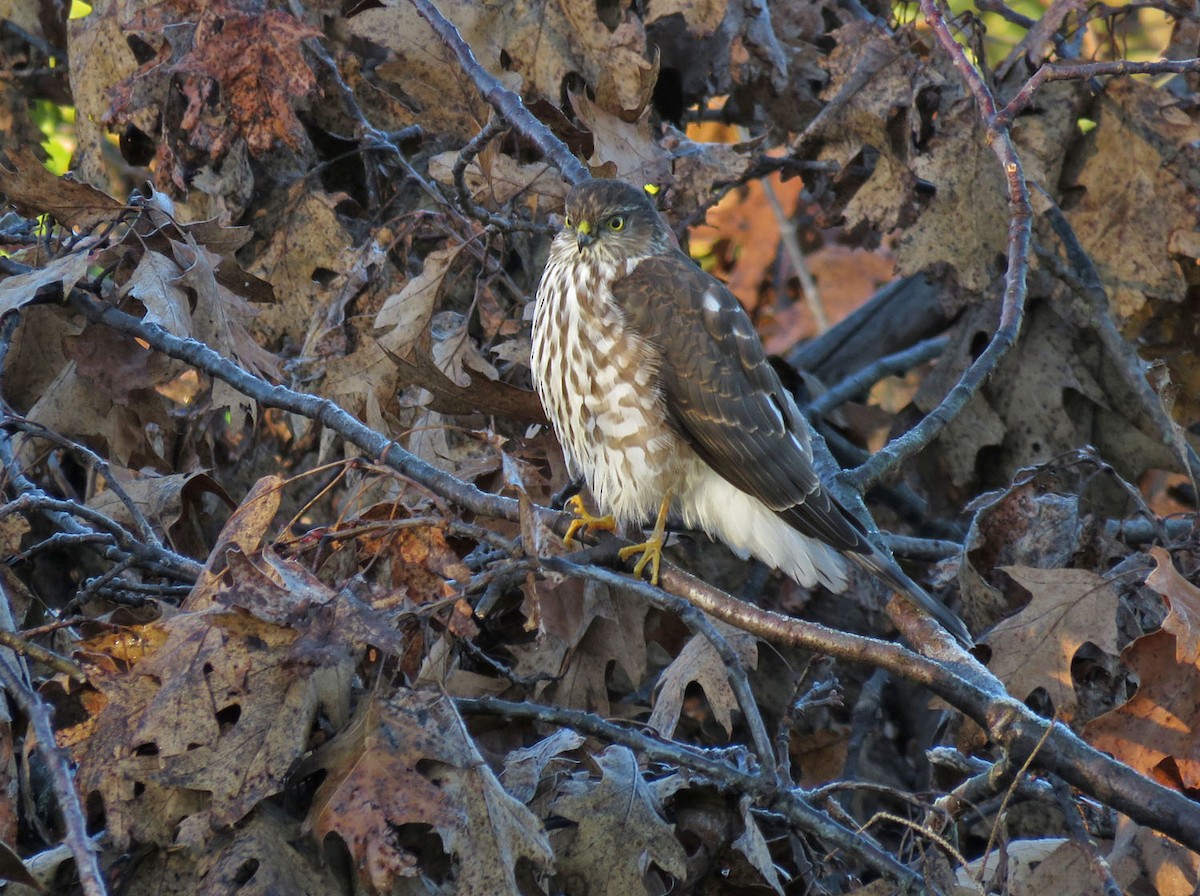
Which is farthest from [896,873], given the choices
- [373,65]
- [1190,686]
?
[373,65]

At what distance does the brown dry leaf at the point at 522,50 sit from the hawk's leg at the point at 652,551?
1.28 m

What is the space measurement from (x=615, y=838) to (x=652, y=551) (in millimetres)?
1071

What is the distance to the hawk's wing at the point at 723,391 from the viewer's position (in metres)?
3.99

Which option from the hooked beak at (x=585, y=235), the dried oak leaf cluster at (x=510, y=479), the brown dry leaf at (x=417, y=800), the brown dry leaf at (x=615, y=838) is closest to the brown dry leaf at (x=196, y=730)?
the dried oak leaf cluster at (x=510, y=479)

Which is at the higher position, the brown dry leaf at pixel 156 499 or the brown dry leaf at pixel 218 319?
the brown dry leaf at pixel 218 319

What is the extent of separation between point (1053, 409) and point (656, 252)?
5.44ft

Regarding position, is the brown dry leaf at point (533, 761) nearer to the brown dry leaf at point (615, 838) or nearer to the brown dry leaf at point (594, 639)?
the brown dry leaf at point (615, 838)

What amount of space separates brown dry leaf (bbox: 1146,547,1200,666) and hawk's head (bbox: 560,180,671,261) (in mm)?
1973

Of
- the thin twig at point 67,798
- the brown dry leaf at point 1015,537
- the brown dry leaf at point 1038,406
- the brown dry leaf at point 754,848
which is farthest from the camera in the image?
the brown dry leaf at point 1038,406

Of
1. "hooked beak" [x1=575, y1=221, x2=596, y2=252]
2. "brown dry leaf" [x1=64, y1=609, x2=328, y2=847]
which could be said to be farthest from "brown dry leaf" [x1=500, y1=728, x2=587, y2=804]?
"hooked beak" [x1=575, y1=221, x2=596, y2=252]

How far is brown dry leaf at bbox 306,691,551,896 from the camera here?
235 centimetres

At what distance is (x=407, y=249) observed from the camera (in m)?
4.30

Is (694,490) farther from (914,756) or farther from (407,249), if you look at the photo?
(914,756)

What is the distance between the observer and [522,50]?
455 cm
